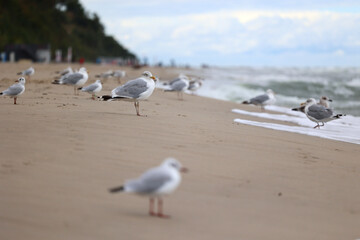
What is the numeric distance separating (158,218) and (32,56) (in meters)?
51.6

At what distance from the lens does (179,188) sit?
5.47 m

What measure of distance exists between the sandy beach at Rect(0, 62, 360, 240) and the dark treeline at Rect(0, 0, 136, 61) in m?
48.0

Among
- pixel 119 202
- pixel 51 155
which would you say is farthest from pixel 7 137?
pixel 119 202

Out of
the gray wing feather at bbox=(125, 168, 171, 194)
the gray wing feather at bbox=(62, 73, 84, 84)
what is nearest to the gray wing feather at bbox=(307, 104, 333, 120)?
the gray wing feather at bbox=(62, 73, 84, 84)

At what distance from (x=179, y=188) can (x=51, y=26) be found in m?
73.2

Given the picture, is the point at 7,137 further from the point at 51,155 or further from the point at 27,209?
the point at 27,209

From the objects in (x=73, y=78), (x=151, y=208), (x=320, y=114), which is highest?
(x=73, y=78)

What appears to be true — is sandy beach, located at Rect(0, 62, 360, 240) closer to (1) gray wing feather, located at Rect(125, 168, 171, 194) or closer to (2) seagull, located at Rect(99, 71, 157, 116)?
(1) gray wing feather, located at Rect(125, 168, 171, 194)

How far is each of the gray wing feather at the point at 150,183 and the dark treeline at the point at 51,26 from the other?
50990mm

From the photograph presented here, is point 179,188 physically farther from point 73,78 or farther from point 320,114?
point 73,78

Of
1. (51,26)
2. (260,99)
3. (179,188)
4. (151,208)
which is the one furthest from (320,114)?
(51,26)

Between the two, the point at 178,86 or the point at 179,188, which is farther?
the point at 178,86

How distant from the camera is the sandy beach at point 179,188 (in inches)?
175

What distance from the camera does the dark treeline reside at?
196 ft
